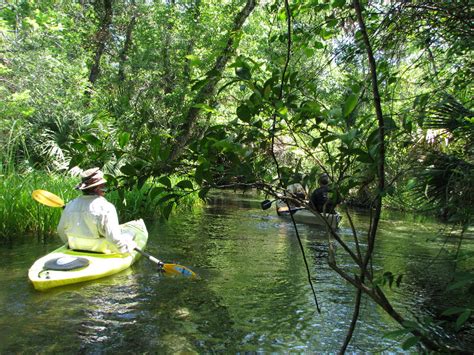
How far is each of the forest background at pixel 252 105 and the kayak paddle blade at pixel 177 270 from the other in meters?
1.05

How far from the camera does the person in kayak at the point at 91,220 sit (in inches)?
212

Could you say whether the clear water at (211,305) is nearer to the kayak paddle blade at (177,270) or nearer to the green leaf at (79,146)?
the kayak paddle blade at (177,270)

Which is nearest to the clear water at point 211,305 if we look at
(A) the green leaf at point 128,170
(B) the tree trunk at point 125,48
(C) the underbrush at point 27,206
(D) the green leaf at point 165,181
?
(C) the underbrush at point 27,206

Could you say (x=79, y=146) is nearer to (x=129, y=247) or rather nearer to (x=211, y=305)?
(x=211, y=305)

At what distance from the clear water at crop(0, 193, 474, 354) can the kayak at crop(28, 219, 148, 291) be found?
11 centimetres

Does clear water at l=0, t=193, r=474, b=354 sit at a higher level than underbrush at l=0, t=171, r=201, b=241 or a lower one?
lower

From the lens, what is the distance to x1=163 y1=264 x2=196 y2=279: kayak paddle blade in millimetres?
5789

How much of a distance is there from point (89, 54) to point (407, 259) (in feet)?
43.0

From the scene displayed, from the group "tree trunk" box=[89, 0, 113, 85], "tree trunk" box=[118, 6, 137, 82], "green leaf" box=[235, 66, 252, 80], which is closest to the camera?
"green leaf" box=[235, 66, 252, 80]

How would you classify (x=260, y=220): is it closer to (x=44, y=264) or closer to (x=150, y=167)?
(x=44, y=264)

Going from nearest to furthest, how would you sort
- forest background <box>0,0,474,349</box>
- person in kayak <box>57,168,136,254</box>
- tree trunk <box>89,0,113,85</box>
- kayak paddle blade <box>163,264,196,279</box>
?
forest background <box>0,0,474,349</box> → person in kayak <box>57,168,136,254</box> → kayak paddle blade <box>163,264,196,279</box> → tree trunk <box>89,0,113,85</box>

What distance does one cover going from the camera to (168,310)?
468cm

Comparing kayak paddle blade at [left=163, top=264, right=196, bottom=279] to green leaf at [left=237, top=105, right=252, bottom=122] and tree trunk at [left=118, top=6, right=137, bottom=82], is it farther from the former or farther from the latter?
tree trunk at [left=118, top=6, right=137, bottom=82]

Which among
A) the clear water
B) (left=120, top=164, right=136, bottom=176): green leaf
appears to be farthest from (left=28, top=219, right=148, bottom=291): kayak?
(left=120, top=164, right=136, bottom=176): green leaf
